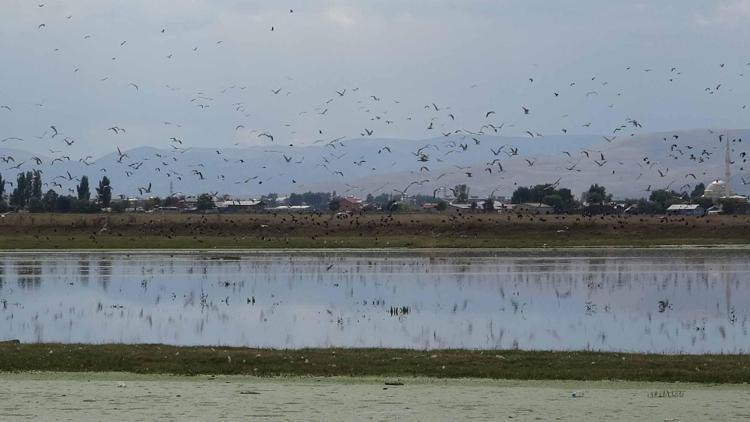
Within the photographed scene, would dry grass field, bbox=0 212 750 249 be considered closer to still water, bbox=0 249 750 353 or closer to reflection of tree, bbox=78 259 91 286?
reflection of tree, bbox=78 259 91 286

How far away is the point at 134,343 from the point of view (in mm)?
30109

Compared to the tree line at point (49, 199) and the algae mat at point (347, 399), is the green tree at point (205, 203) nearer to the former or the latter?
the tree line at point (49, 199)

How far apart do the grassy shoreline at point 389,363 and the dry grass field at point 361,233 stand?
6149 cm

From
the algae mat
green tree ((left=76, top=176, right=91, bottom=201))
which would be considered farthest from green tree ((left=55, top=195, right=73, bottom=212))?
the algae mat

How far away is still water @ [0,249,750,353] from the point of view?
32719 millimetres

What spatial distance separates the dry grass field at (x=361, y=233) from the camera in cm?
9169

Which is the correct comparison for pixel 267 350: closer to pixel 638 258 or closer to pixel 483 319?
pixel 483 319

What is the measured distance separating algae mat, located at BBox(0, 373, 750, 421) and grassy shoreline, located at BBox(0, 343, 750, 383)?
0.63 m

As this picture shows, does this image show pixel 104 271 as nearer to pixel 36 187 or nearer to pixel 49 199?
pixel 49 199

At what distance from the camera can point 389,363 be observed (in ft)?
84.5

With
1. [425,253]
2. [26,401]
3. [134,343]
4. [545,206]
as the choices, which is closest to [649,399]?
[26,401]

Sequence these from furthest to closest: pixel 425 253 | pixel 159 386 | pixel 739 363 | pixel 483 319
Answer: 1. pixel 425 253
2. pixel 483 319
3. pixel 739 363
4. pixel 159 386

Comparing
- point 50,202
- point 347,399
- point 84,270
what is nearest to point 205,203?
point 50,202

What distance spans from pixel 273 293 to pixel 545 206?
488ft
